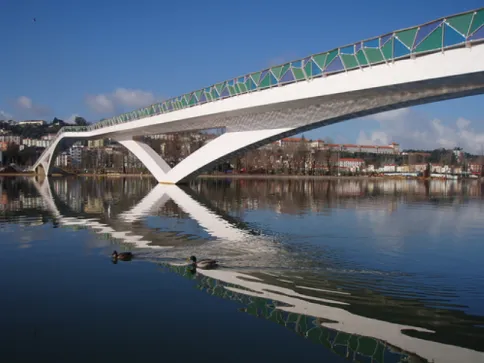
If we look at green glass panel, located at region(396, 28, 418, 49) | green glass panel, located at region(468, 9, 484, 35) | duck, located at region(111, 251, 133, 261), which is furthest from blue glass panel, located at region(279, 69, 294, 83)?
duck, located at region(111, 251, 133, 261)

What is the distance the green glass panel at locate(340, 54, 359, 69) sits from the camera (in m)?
16.2

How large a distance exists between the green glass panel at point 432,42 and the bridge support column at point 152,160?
Answer: 30.7 m

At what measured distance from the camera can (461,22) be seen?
1248 cm

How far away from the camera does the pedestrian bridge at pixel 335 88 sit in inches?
510

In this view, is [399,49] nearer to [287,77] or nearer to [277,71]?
[287,77]

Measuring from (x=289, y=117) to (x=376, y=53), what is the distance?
8879 mm

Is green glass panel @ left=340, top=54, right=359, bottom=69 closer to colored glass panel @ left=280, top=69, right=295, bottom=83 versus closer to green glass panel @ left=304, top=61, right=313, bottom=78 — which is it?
green glass panel @ left=304, top=61, right=313, bottom=78

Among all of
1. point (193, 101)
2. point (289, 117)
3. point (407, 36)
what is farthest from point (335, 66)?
point (193, 101)

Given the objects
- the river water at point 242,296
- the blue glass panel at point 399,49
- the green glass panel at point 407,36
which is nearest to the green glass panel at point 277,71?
the blue glass panel at point 399,49

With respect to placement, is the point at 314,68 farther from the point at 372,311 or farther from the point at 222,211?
the point at 372,311

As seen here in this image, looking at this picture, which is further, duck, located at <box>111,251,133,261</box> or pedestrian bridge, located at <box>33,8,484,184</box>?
pedestrian bridge, located at <box>33,8,484,184</box>

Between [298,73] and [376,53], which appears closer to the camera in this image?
[376,53]

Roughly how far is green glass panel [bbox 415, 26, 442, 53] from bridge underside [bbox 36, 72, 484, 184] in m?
0.95

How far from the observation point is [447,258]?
11.0 m
